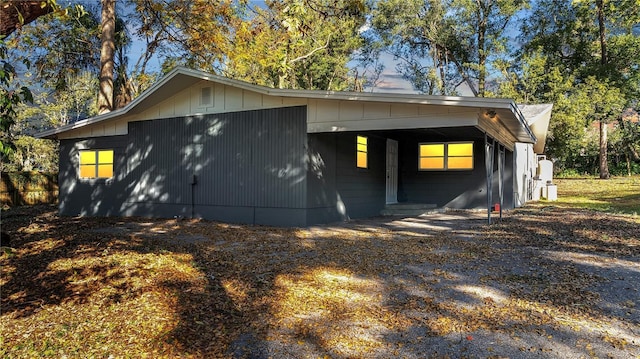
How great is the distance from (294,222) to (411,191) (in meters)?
5.53

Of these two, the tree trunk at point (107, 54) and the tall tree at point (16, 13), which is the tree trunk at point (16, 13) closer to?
the tall tree at point (16, 13)

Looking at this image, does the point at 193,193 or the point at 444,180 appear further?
the point at 444,180

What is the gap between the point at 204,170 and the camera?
10.0m

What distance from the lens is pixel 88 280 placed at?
4.28 metres

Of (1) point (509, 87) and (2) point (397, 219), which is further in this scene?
(1) point (509, 87)

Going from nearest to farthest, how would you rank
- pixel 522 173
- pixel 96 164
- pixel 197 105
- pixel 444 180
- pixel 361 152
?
pixel 197 105
pixel 361 152
pixel 96 164
pixel 444 180
pixel 522 173

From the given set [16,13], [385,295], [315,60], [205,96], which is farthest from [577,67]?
[16,13]

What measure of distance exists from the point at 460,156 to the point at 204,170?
7.45m

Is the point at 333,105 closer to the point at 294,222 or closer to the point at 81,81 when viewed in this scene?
the point at 294,222

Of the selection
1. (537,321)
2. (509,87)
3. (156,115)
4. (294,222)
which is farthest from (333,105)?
(509,87)

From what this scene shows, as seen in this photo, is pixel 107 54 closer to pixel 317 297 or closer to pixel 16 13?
pixel 16 13

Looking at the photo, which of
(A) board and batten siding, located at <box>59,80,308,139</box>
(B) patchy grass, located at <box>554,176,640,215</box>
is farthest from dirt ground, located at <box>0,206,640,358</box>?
(B) patchy grass, located at <box>554,176,640,215</box>

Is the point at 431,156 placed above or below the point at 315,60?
below

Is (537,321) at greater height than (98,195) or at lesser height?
lesser
